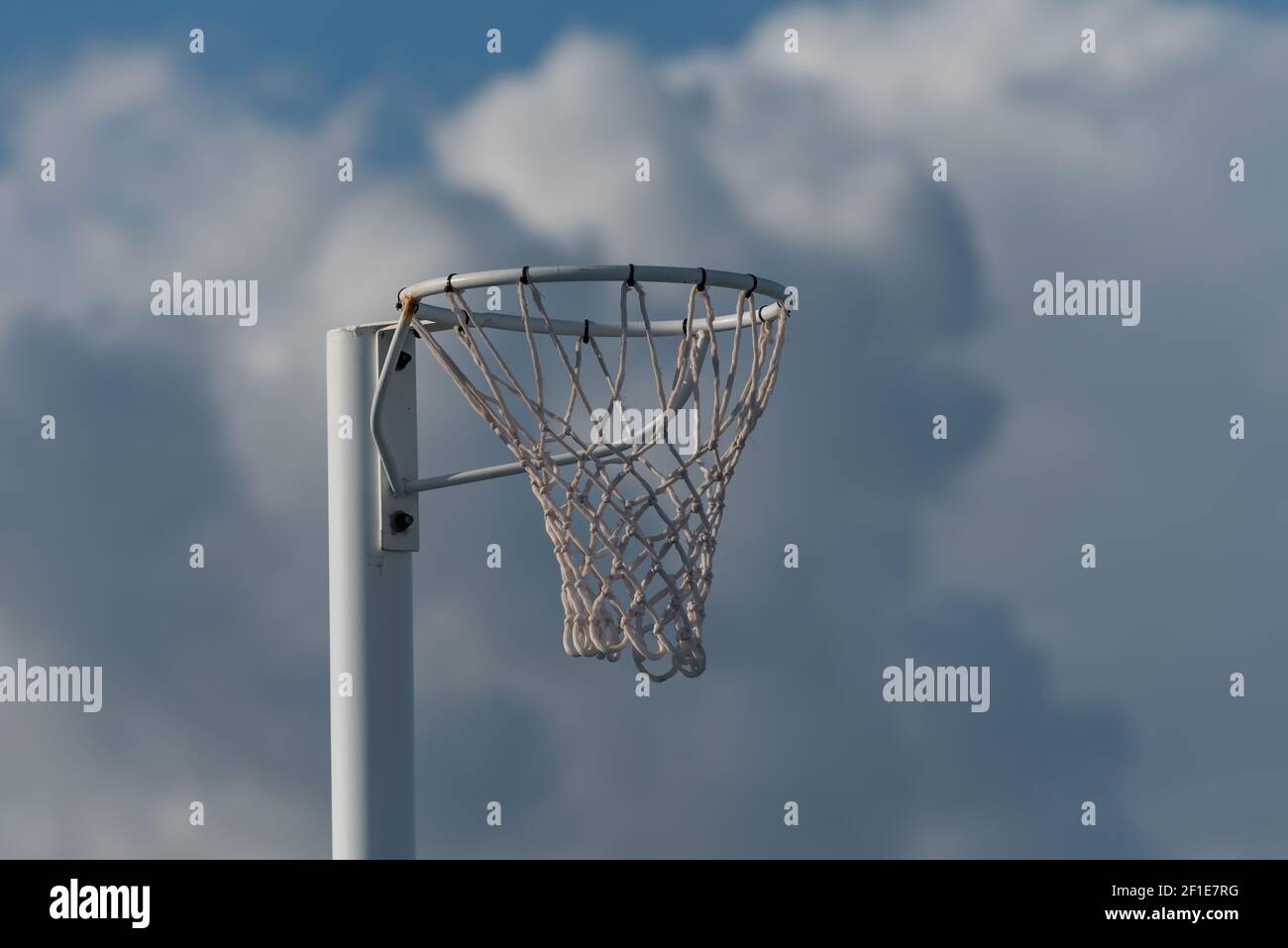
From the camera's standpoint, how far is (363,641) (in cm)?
497

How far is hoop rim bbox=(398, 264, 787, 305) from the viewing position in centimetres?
452

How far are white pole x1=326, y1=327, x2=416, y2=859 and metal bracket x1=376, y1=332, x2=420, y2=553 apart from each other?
0.03 m

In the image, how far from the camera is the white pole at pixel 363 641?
494 centimetres

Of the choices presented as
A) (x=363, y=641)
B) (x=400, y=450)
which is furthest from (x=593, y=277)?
(x=363, y=641)

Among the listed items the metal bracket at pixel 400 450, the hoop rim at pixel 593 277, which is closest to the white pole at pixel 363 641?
the metal bracket at pixel 400 450

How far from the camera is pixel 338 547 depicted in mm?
5020

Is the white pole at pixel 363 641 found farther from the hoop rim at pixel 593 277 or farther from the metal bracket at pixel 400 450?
the hoop rim at pixel 593 277

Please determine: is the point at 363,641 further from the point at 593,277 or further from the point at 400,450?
the point at 593,277

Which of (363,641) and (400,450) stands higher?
(400,450)

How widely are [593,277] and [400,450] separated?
0.90 meters

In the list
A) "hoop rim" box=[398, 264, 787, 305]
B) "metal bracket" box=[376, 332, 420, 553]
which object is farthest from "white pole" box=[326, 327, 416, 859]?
"hoop rim" box=[398, 264, 787, 305]

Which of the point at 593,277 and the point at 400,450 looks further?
the point at 400,450

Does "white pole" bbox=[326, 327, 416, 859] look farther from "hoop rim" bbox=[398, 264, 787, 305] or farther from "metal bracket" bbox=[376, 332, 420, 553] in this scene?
"hoop rim" bbox=[398, 264, 787, 305]

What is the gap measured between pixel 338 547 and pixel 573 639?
806 millimetres
